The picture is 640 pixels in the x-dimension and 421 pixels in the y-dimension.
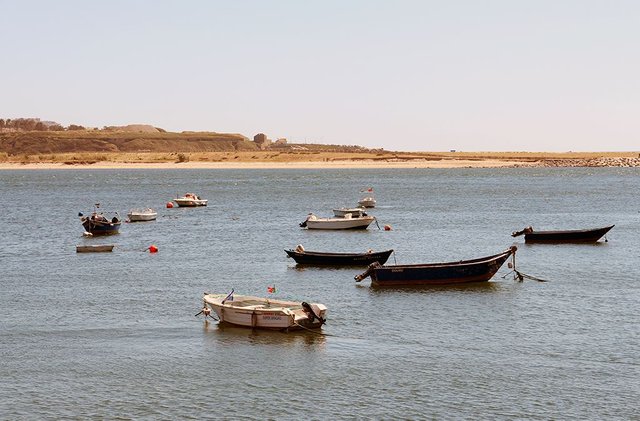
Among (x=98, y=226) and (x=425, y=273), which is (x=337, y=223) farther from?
(x=425, y=273)

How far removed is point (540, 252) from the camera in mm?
69375

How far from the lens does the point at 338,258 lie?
197 feet

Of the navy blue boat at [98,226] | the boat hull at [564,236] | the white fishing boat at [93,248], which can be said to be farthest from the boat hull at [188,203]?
the boat hull at [564,236]

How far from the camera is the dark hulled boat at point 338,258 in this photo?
194ft

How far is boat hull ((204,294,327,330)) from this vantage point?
40344mm

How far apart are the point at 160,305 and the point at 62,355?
34.5 ft

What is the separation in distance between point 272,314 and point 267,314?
0.24 metres

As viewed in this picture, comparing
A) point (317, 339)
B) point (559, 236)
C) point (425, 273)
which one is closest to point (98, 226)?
point (559, 236)

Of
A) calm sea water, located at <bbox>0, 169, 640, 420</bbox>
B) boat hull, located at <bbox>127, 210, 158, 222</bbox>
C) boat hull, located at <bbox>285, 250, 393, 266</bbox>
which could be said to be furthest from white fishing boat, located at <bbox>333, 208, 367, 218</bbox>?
boat hull, located at <bbox>285, 250, 393, 266</bbox>

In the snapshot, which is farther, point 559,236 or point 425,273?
point 559,236

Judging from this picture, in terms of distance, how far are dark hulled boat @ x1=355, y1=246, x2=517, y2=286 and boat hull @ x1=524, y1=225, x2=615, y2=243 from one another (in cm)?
2305

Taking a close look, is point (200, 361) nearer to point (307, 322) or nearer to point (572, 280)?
point (307, 322)

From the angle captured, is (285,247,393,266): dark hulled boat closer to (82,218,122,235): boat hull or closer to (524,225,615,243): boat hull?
(524,225,615,243): boat hull

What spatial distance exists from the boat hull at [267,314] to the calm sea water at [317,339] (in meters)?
0.59
